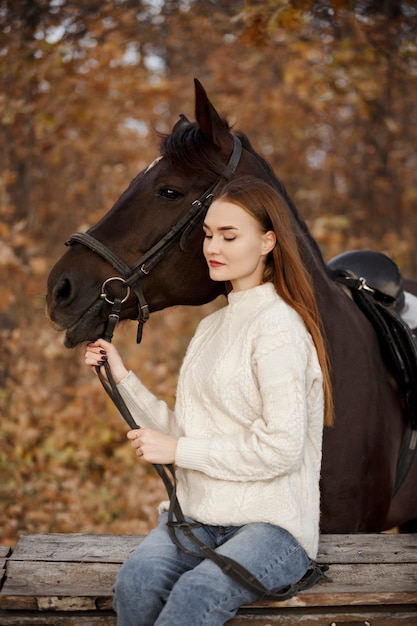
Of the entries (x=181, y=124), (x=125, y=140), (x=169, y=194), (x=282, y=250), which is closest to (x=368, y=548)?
(x=282, y=250)

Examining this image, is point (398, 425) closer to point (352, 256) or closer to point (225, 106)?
point (352, 256)

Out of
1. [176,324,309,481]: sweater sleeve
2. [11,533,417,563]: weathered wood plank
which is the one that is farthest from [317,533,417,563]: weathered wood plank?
[176,324,309,481]: sweater sleeve

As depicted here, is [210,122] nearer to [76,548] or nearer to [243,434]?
[243,434]

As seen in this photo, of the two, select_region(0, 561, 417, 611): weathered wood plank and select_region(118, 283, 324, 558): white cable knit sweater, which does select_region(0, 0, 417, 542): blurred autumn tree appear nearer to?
select_region(118, 283, 324, 558): white cable knit sweater

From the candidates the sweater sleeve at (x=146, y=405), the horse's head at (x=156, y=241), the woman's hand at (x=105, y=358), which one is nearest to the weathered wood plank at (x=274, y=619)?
the sweater sleeve at (x=146, y=405)

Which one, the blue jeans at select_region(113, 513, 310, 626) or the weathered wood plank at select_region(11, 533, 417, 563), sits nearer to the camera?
the blue jeans at select_region(113, 513, 310, 626)

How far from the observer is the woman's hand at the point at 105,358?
90.4 inches

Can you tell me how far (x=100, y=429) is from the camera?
5.92 metres

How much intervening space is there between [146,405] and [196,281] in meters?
0.47

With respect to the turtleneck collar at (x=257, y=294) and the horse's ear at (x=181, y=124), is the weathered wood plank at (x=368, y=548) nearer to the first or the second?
the turtleneck collar at (x=257, y=294)

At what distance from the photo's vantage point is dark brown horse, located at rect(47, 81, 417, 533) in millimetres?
2400

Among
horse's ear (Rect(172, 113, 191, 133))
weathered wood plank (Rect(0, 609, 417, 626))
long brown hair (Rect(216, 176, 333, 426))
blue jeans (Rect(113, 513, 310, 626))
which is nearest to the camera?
blue jeans (Rect(113, 513, 310, 626))

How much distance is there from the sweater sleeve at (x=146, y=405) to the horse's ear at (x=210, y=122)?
0.85 metres

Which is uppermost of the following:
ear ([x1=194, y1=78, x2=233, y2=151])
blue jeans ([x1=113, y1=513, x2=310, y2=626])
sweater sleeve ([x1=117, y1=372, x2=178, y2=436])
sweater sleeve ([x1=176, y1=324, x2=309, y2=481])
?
ear ([x1=194, y1=78, x2=233, y2=151])
